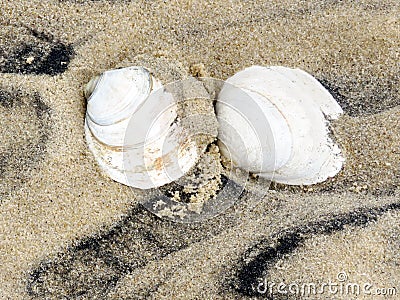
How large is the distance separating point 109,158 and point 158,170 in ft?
0.77

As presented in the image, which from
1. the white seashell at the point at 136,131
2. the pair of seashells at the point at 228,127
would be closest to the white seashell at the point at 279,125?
the pair of seashells at the point at 228,127

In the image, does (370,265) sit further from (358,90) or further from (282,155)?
(358,90)

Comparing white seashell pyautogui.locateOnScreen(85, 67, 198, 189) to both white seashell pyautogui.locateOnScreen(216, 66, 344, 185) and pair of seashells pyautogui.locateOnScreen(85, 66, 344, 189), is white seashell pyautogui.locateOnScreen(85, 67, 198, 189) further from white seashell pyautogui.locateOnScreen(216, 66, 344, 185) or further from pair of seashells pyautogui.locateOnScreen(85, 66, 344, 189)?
white seashell pyautogui.locateOnScreen(216, 66, 344, 185)

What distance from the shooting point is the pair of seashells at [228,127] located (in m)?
1.99

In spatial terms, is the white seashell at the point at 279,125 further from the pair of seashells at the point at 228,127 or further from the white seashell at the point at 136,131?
the white seashell at the point at 136,131

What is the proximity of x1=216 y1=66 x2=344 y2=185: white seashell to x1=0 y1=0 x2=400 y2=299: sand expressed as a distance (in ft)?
0.25

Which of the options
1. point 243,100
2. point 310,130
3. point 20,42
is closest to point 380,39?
point 310,130

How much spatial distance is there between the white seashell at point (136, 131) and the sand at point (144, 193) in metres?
0.10

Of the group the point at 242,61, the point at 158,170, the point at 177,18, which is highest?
the point at 177,18

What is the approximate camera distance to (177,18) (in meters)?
2.21

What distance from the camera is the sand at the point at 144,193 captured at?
6.97 ft

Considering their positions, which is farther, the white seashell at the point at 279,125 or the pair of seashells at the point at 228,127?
the white seashell at the point at 279,125

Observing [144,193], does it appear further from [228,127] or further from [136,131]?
[228,127]

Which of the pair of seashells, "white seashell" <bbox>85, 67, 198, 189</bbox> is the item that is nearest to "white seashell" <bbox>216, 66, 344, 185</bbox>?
the pair of seashells
